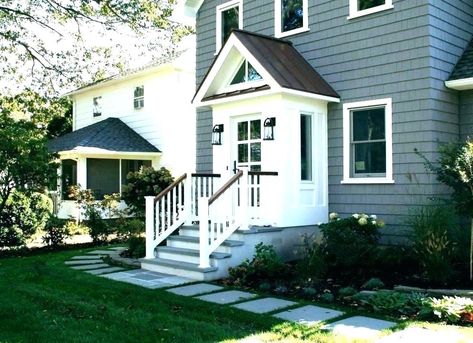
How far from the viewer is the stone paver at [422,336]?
521 cm

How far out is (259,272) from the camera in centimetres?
848

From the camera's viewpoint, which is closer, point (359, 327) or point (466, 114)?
point (359, 327)

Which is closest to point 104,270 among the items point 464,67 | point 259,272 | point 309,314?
A: point 259,272

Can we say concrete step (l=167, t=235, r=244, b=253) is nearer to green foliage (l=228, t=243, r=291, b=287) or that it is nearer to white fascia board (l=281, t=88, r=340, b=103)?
green foliage (l=228, t=243, r=291, b=287)

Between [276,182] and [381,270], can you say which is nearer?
[381,270]

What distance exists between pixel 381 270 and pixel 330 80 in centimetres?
411

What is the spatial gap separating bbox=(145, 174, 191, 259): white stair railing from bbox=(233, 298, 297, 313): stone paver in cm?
364

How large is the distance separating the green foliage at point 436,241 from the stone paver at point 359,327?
1.99 metres

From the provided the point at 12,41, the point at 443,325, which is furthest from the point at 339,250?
the point at 12,41

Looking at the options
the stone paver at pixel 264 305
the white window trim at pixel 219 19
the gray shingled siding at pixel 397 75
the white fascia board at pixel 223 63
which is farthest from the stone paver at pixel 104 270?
the white window trim at pixel 219 19

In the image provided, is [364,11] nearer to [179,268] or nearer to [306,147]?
[306,147]

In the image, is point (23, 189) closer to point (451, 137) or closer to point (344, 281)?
point (344, 281)

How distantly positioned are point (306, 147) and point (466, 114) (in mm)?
3055

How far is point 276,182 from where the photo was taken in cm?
991
